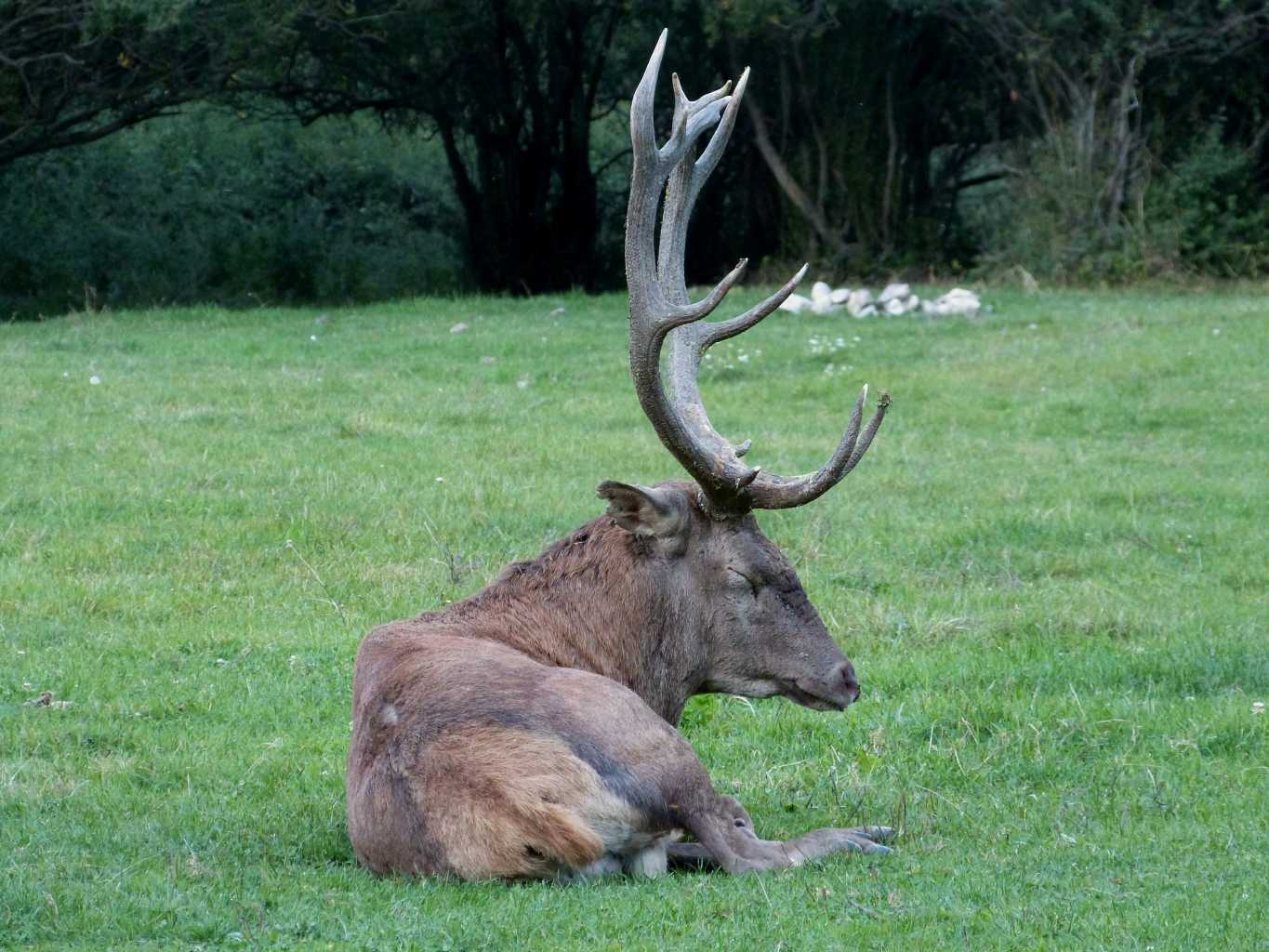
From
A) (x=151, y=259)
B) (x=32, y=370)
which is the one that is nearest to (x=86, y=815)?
(x=32, y=370)

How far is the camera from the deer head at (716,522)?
19.9 ft

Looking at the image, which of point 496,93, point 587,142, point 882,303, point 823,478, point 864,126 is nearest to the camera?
point 823,478

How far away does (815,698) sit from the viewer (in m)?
6.25

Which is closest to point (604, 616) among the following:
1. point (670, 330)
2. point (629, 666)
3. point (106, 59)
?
point (629, 666)

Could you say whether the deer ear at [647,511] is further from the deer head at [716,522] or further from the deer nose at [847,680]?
the deer nose at [847,680]

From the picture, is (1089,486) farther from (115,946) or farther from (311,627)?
(115,946)

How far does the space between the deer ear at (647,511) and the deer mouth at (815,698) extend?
0.72 meters

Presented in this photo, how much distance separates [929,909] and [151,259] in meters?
28.3

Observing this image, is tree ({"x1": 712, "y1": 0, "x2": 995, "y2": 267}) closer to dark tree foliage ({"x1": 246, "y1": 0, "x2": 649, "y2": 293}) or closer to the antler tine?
dark tree foliage ({"x1": 246, "y1": 0, "x2": 649, "y2": 293})

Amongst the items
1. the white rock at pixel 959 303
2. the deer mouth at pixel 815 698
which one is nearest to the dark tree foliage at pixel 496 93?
the white rock at pixel 959 303

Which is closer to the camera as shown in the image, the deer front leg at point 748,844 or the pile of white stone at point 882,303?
the deer front leg at point 748,844

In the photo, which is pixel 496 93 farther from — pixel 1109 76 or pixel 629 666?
pixel 629 666

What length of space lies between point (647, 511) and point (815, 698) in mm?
933

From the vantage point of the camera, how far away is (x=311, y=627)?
8.84 metres
